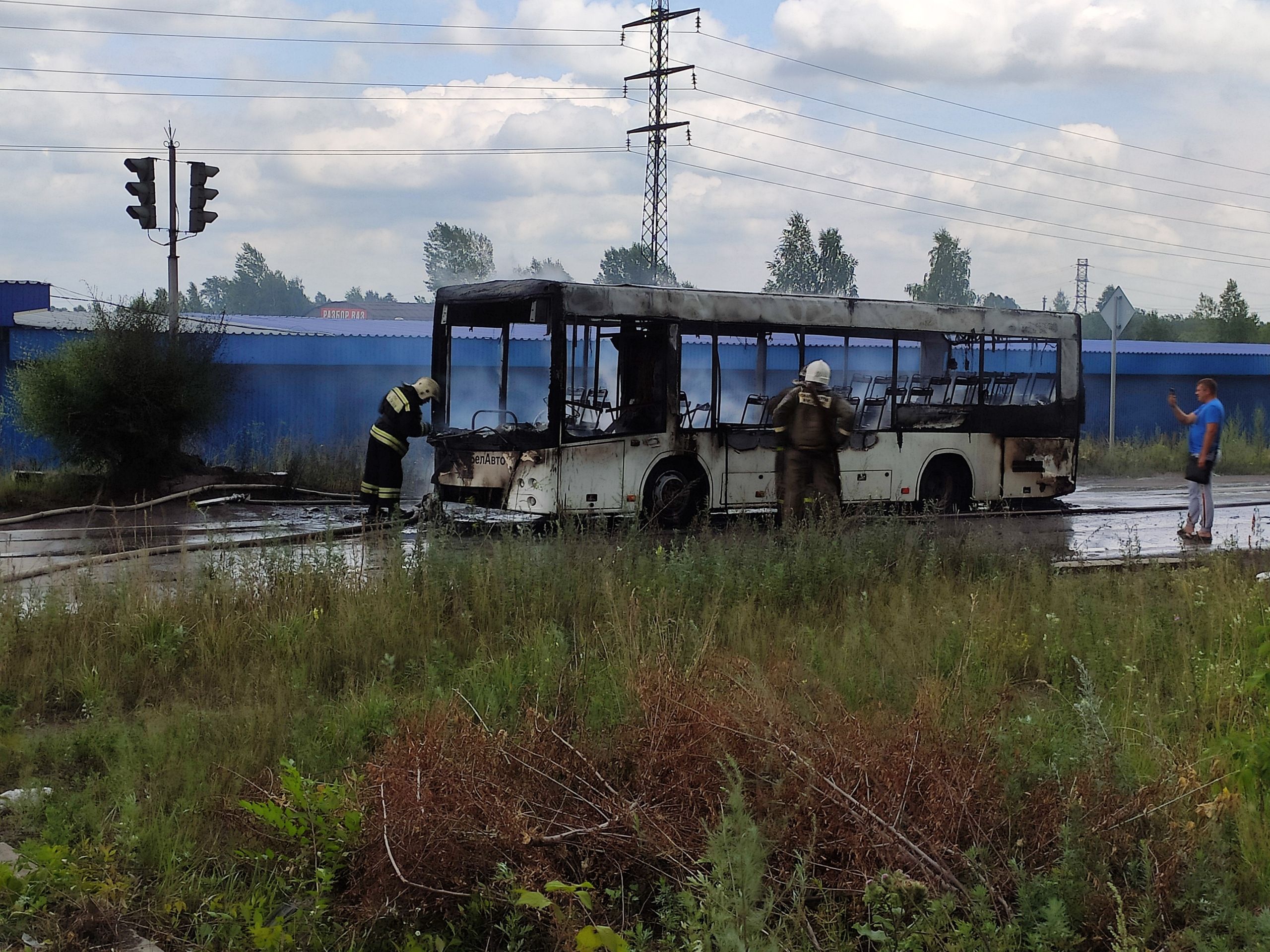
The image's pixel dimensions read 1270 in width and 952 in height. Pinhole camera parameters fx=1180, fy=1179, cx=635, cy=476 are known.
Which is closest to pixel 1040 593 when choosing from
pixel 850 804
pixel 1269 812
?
pixel 1269 812

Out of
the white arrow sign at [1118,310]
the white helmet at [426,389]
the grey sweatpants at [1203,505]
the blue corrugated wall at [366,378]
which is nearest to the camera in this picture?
the grey sweatpants at [1203,505]

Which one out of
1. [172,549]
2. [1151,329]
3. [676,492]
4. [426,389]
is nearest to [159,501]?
[172,549]

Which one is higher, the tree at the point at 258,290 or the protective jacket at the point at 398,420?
the tree at the point at 258,290

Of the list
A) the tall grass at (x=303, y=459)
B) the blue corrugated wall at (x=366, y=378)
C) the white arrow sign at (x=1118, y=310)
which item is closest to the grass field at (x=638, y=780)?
the blue corrugated wall at (x=366, y=378)

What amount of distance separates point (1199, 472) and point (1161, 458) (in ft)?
44.7

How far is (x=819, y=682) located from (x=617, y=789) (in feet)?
4.80

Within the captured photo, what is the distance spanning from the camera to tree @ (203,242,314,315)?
12212cm

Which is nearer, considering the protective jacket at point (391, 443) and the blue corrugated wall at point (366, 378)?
the protective jacket at point (391, 443)

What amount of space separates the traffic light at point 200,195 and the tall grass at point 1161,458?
17486 millimetres

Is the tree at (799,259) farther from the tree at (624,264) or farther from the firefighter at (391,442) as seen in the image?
the firefighter at (391,442)

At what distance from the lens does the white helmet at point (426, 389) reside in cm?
1354

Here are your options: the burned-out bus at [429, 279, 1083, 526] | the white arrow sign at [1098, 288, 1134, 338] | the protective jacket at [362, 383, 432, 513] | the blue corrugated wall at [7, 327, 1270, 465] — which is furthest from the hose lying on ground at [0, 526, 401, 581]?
the white arrow sign at [1098, 288, 1134, 338]

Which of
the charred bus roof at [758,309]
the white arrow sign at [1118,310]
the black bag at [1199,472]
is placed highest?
the white arrow sign at [1118,310]

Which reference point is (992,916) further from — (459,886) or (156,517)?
(156,517)
